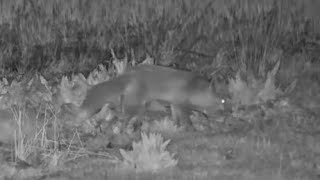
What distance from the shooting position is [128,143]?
4.30m

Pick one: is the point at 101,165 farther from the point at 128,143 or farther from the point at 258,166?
the point at 258,166

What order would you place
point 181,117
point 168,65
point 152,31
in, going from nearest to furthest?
point 181,117, point 168,65, point 152,31

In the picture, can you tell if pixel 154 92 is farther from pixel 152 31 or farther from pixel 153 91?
pixel 152 31

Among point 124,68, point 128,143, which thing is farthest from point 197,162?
point 124,68

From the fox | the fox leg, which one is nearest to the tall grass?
A: the fox

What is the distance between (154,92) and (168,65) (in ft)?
4.44

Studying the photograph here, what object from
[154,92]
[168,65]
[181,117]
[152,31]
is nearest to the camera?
[181,117]

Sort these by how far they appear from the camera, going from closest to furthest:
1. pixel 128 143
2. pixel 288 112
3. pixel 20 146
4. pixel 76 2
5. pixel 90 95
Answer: pixel 20 146 → pixel 128 143 → pixel 288 112 → pixel 90 95 → pixel 76 2

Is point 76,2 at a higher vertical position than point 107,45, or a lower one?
higher

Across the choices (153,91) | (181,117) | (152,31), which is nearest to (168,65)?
(152,31)

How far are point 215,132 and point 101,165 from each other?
3.64 ft

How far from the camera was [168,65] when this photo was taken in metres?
6.60

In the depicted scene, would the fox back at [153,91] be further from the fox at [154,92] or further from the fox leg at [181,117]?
the fox leg at [181,117]

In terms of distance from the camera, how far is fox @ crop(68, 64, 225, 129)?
17.1 ft
